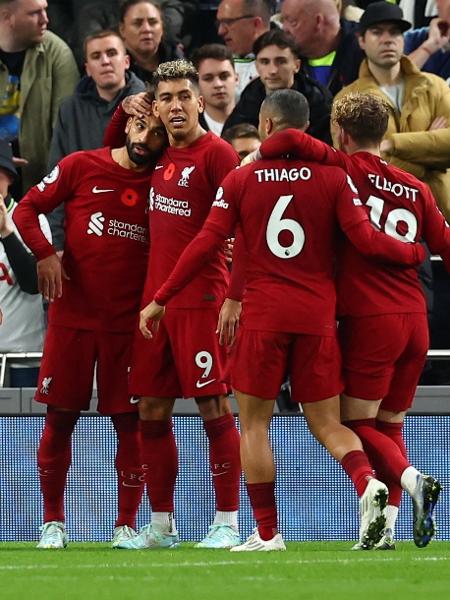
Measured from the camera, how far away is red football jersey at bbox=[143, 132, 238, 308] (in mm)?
7742

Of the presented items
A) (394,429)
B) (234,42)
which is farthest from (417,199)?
(234,42)

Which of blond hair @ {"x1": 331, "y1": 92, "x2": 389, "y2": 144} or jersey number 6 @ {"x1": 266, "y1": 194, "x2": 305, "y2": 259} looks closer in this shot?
jersey number 6 @ {"x1": 266, "y1": 194, "x2": 305, "y2": 259}

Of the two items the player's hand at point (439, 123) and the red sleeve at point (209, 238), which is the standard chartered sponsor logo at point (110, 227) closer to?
the red sleeve at point (209, 238)

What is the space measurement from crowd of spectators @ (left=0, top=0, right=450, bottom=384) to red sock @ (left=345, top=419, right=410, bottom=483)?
3.18 m

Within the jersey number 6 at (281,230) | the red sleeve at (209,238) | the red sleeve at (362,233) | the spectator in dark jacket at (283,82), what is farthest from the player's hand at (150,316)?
the spectator in dark jacket at (283,82)

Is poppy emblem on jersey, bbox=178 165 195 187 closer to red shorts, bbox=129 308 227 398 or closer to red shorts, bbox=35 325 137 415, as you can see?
red shorts, bbox=129 308 227 398

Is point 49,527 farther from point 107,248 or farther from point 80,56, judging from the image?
point 80,56

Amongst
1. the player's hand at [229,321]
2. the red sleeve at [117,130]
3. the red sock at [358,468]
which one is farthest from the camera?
the red sleeve at [117,130]

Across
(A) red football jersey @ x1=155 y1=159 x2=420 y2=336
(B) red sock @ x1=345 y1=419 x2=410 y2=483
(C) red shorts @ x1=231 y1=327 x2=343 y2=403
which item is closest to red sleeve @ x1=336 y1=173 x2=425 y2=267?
(A) red football jersey @ x1=155 y1=159 x2=420 y2=336

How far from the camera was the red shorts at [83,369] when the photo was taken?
26.2 feet

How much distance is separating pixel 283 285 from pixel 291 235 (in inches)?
9.2

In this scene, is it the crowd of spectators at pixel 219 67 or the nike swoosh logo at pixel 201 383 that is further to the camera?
the crowd of spectators at pixel 219 67

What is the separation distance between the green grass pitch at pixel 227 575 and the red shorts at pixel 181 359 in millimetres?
868

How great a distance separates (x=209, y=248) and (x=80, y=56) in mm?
4847
